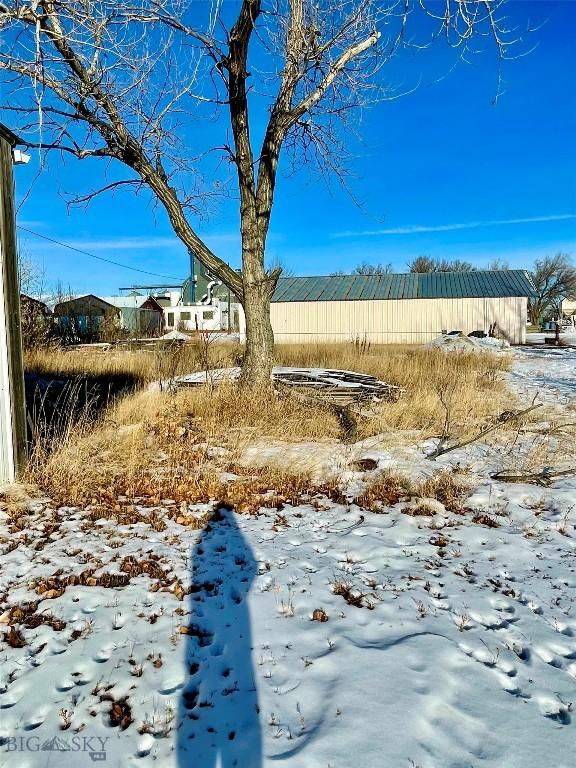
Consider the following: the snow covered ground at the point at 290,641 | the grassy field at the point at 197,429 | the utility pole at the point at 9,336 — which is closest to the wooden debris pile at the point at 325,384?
the grassy field at the point at 197,429

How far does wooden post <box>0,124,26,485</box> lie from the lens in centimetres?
446

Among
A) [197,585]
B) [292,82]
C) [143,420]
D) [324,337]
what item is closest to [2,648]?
[197,585]

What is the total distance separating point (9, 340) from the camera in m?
4.53

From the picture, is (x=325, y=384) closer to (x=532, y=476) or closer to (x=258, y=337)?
(x=258, y=337)

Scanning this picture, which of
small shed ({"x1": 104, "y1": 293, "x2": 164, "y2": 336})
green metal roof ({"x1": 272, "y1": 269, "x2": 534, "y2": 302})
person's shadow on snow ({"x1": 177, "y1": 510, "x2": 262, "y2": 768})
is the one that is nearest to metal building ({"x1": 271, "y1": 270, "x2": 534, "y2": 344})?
green metal roof ({"x1": 272, "y1": 269, "x2": 534, "y2": 302})

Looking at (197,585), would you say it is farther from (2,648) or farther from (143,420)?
(143,420)

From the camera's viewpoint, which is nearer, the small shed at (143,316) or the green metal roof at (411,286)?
the green metal roof at (411,286)

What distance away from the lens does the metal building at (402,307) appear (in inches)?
1200

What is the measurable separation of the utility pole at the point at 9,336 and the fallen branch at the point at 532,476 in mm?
5005

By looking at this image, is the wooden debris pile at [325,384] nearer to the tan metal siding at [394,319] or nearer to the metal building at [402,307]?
the tan metal siding at [394,319]

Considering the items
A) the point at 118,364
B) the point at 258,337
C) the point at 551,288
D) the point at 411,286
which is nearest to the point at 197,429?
the point at 258,337

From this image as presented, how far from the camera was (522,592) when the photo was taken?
288cm

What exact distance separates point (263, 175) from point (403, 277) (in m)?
27.2

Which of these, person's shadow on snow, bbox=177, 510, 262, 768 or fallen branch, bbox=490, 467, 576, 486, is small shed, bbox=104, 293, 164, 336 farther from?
person's shadow on snow, bbox=177, 510, 262, 768
